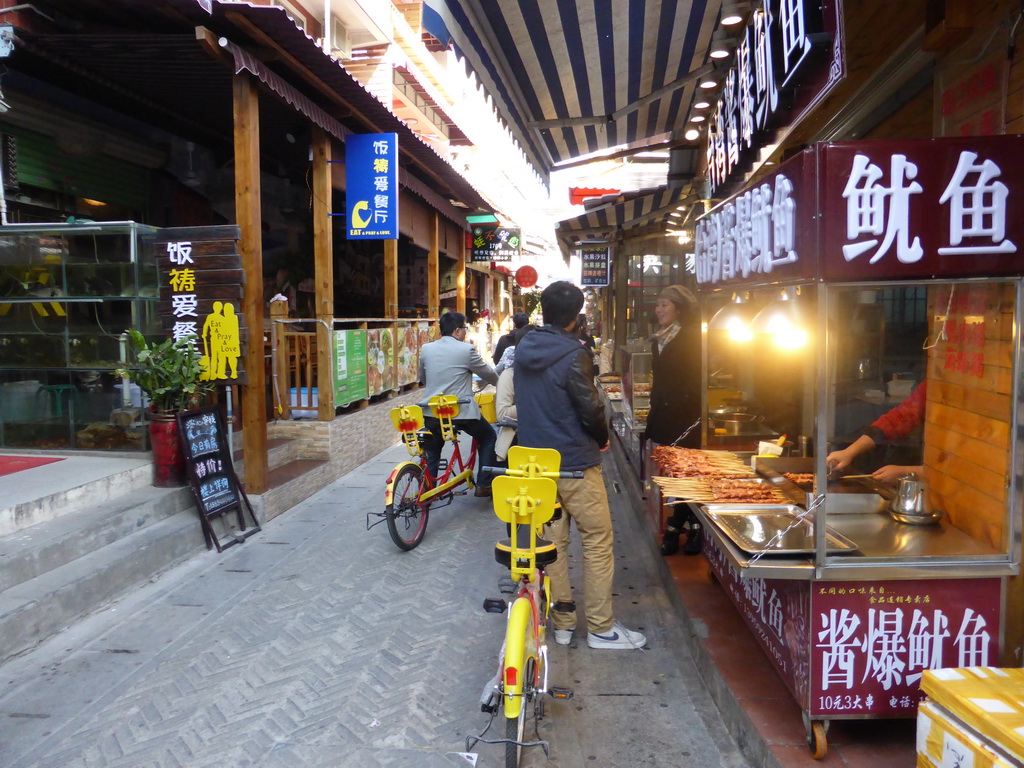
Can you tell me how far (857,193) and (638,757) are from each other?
2.63 m

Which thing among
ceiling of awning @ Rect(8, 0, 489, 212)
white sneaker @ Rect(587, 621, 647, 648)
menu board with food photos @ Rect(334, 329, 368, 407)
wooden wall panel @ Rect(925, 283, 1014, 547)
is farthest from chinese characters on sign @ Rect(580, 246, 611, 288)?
wooden wall panel @ Rect(925, 283, 1014, 547)

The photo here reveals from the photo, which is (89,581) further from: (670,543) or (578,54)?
(578,54)

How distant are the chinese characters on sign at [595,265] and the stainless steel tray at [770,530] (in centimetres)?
1351

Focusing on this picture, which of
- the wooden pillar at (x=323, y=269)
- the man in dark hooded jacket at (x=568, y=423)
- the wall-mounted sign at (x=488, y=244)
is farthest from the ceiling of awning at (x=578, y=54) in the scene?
the wall-mounted sign at (x=488, y=244)

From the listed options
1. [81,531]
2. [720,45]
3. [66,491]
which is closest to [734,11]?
[720,45]

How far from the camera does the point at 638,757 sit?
3.29m

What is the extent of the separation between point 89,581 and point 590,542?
3461 millimetres

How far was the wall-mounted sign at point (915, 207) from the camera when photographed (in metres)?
2.64

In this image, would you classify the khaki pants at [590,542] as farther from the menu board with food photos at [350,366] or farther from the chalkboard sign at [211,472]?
the menu board with food photos at [350,366]

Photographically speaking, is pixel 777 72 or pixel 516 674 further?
pixel 777 72

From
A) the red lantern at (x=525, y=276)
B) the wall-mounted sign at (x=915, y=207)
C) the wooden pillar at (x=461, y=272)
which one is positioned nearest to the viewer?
the wall-mounted sign at (x=915, y=207)

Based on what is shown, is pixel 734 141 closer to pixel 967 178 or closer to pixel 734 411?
pixel 734 411

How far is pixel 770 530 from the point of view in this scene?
11.2 ft

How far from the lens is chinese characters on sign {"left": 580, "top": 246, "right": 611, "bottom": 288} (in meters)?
17.1
